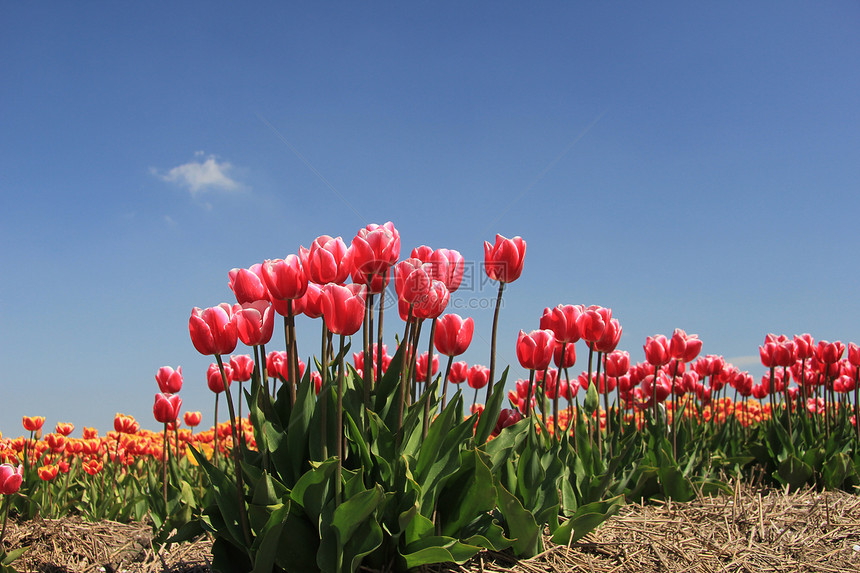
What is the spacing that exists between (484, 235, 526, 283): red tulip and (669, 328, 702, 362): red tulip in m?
2.72

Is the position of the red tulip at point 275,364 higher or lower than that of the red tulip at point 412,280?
lower

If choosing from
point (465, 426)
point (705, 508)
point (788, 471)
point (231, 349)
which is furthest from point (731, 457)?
point (231, 349)

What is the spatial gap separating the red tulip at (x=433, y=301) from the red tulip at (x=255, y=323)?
0.67 metres

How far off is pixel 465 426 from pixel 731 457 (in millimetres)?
4370

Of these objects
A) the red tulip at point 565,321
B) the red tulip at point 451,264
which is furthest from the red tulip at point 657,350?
the red tulip at point 451,264

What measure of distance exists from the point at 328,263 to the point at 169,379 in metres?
3.06

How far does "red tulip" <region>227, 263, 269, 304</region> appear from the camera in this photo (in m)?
Answer: 2.85

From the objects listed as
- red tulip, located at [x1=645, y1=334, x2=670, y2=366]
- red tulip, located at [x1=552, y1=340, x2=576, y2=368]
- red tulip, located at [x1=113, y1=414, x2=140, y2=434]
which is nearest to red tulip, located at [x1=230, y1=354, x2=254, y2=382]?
red tulip, located at [x1=552, y1=340, x2=576, y2=368]

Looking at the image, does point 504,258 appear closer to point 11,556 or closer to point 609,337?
point 609,337

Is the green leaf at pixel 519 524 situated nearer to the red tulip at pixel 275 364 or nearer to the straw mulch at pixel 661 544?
the straw mulch at pixel 661 544

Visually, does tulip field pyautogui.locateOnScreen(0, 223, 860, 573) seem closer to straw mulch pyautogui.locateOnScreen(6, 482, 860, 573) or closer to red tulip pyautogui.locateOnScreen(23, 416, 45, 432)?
straw mulch pyautogui.locateOnScreen(6, 482, 860, 573)

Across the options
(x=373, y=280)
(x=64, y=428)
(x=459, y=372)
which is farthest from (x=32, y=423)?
(x=373, y=280)

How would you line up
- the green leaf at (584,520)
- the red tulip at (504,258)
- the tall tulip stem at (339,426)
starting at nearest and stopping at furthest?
the tall tulip stem at (339,426) → the red tulip at (504,258) → the green leaf at (584,520)

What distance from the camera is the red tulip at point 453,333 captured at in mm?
3143
